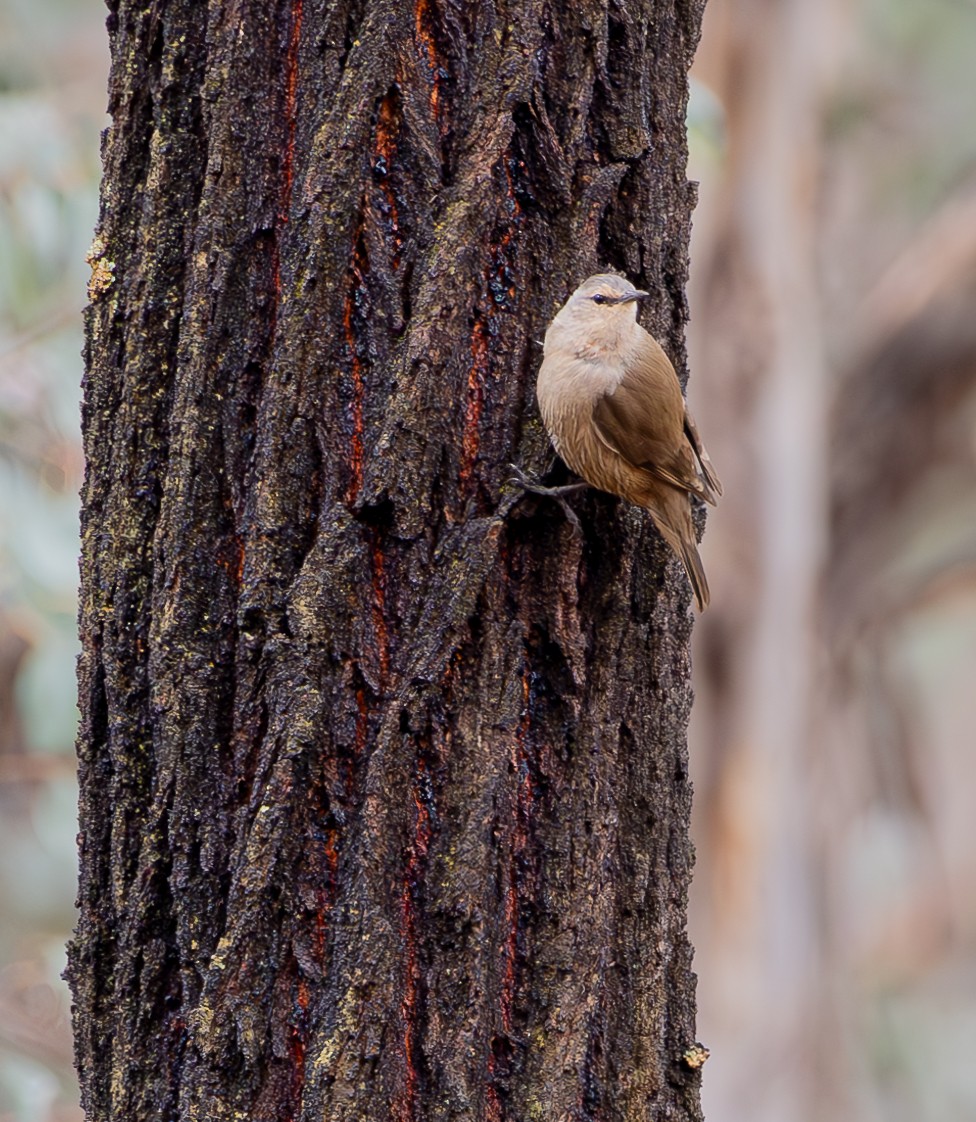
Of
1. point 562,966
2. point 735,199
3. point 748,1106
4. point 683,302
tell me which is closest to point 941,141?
point 735,199

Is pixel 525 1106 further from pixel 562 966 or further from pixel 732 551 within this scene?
pixel 732 551

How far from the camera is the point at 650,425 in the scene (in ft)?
7.89

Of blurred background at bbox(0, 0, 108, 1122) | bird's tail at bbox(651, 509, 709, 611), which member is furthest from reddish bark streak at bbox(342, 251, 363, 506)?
blurred background at bbox(0, 0, 108, 1122)

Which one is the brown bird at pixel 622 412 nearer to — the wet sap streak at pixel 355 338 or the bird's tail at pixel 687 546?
the bird's tail at pixel 687 546

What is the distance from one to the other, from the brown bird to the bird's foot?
0.08 metres

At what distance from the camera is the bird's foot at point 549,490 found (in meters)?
1.89

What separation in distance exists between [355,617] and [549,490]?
0.31m

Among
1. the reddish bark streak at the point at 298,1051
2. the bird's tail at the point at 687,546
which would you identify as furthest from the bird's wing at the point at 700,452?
the reddish bark streak at the point at 298,1051

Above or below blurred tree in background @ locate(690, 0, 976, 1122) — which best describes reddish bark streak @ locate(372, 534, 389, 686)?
below

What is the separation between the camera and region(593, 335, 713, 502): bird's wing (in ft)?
7.48

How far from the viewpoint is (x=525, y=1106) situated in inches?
70.2

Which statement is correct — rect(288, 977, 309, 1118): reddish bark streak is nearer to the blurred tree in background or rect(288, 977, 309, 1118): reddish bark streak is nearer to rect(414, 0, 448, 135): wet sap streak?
rect(414, 0, 448, 135): wet sap streak

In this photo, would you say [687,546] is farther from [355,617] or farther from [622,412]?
[355,617]

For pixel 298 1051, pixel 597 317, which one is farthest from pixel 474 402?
pixel 298 1051
